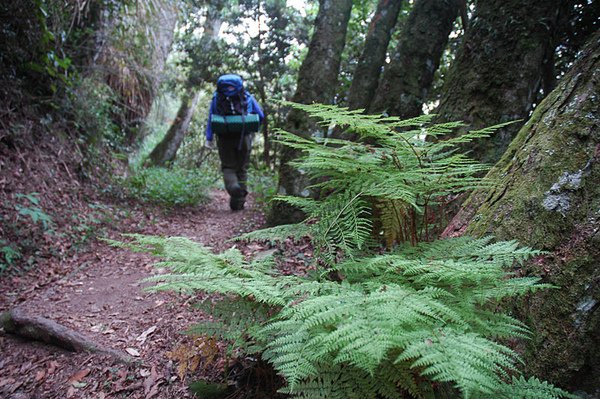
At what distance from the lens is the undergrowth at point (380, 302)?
1058 mm

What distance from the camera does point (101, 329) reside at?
3.33 meters

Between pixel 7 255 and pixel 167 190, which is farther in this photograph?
pixel 167 190

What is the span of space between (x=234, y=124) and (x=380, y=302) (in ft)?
17.8

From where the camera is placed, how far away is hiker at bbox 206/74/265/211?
6.03m

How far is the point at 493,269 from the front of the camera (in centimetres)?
127

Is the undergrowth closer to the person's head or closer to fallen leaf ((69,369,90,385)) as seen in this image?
fallen leaf ((69,369,90,385))

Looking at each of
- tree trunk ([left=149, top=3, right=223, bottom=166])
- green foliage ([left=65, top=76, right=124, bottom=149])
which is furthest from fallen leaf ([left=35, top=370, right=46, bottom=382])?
tree trunk ([left=149, top=3, right=223, bottom=166])

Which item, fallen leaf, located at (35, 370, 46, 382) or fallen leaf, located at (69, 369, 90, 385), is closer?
fallen leaf, located at (69, 369, 90, 385)

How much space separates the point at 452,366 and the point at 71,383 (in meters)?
2.86

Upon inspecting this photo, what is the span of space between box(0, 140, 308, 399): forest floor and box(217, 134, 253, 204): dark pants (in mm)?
894

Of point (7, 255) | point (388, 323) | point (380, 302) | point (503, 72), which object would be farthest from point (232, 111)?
point (388, 323)

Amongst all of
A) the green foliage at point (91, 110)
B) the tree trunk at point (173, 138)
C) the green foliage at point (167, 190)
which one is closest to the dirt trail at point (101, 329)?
the green foliage at point (167, 190)

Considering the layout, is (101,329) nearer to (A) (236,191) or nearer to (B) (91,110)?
(A) (236,191)

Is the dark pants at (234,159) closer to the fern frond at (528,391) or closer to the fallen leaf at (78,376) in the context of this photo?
the fallen leaf at (78,376)
